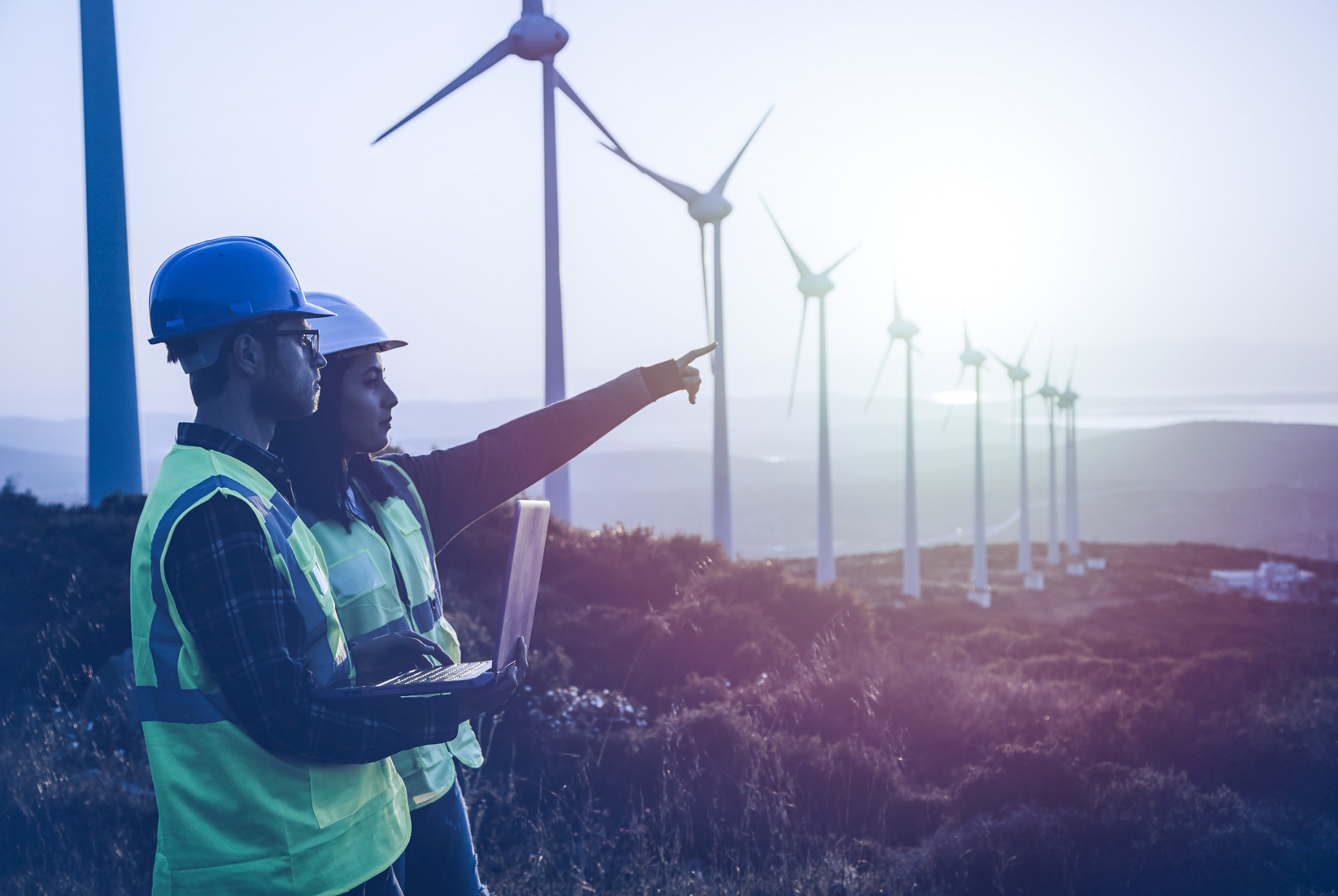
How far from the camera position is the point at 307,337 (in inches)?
87.3

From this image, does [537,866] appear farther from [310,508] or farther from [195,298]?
[195,298]

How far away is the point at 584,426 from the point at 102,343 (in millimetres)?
19480

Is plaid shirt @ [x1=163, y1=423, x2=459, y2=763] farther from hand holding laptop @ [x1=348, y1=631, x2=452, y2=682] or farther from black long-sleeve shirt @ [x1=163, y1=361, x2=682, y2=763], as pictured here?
hand holding laptop @ [x1=348, y1=631, x2=452, y2=682]

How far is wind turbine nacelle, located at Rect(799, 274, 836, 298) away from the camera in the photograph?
29.6 meters

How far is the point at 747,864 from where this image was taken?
4.88 metres

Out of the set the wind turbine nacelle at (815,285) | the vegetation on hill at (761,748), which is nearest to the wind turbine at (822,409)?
the wind turbine nacelle at (815,285)

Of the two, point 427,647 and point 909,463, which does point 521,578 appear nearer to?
point 427,647

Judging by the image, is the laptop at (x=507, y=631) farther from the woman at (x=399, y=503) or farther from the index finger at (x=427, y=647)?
the woman at (x=399, y=503)

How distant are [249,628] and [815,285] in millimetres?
28822

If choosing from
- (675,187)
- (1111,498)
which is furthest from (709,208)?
(1111,498)

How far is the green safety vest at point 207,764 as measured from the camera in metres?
1.86

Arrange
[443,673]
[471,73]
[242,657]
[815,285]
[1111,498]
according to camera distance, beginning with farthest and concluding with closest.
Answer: [1111,498] → [815,285] → [471,73] → [443,673] → [242,657]

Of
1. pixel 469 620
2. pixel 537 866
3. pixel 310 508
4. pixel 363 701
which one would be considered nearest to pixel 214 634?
pixel 363 701

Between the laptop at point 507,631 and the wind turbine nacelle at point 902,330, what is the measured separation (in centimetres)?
3479
